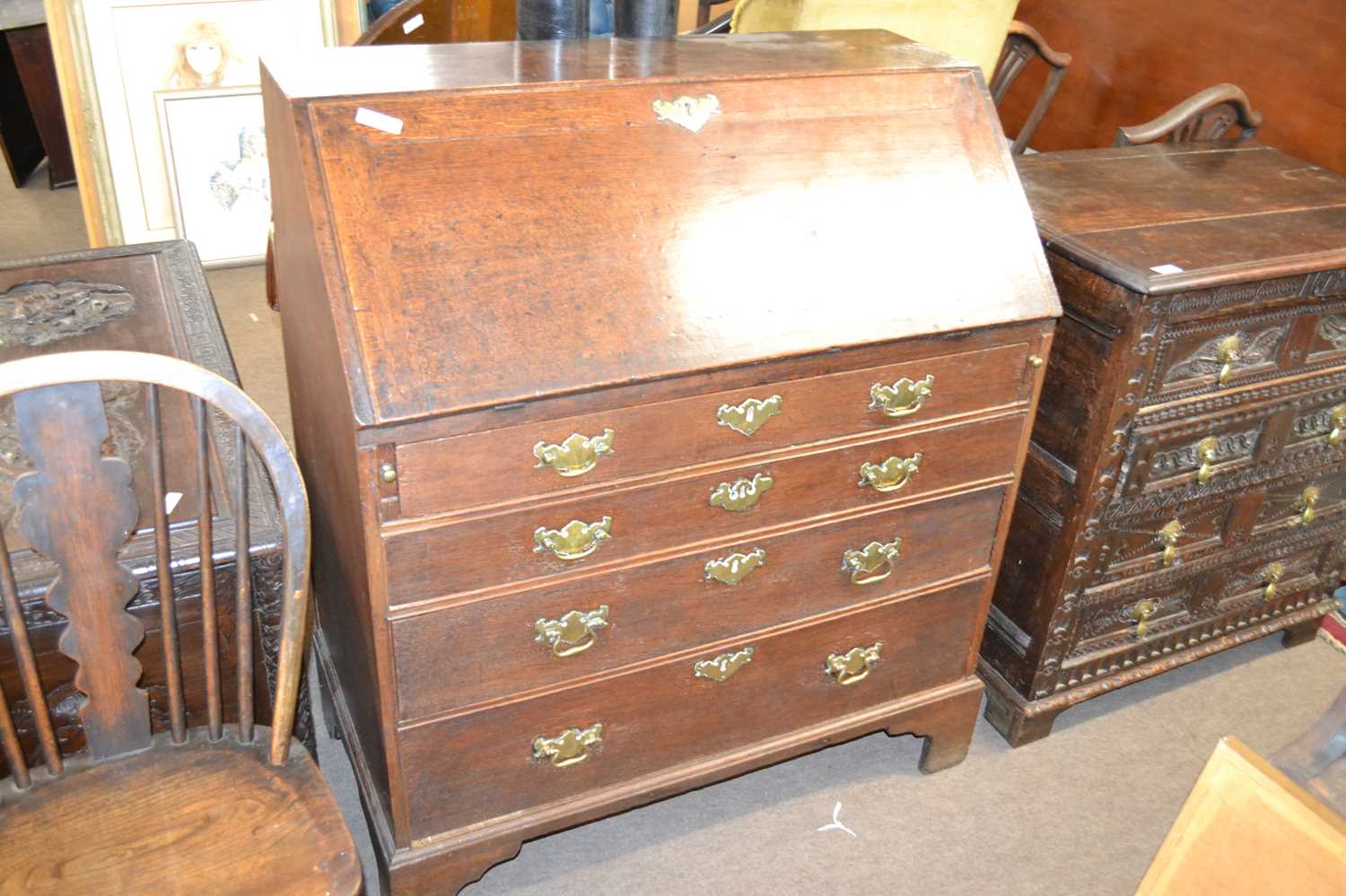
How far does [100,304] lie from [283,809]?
1187 mm

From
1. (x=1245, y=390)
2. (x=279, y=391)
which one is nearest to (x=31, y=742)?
(x=279, y=391)

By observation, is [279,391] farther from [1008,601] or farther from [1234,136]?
[1234,136]

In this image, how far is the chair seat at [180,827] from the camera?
1.33m

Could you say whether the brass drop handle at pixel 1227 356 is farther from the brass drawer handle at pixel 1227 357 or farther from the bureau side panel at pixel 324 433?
the bureau side panel at pixel 324 433

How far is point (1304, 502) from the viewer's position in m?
2.41

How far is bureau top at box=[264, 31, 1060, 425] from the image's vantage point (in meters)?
1.39

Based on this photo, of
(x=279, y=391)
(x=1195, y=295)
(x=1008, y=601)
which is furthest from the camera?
(x=279, y=391)

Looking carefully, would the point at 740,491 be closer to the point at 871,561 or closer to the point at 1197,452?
the point at 871,561

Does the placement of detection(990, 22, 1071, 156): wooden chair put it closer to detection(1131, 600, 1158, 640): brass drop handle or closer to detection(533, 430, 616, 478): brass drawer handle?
detection(1131, 600, 1158, 640): brass drop handle

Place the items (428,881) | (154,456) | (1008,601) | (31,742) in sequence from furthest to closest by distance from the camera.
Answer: (1008,601) < (428,881) < (31,742) < (154,456)

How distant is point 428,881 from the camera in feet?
5.86

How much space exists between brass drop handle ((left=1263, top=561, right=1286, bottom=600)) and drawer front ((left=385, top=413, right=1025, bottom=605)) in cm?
94

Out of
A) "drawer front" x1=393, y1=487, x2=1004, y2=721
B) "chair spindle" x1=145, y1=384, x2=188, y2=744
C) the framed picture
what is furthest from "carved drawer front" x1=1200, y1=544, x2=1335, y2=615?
the framed picture

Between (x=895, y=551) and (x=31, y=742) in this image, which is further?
(x=895, y=551)
